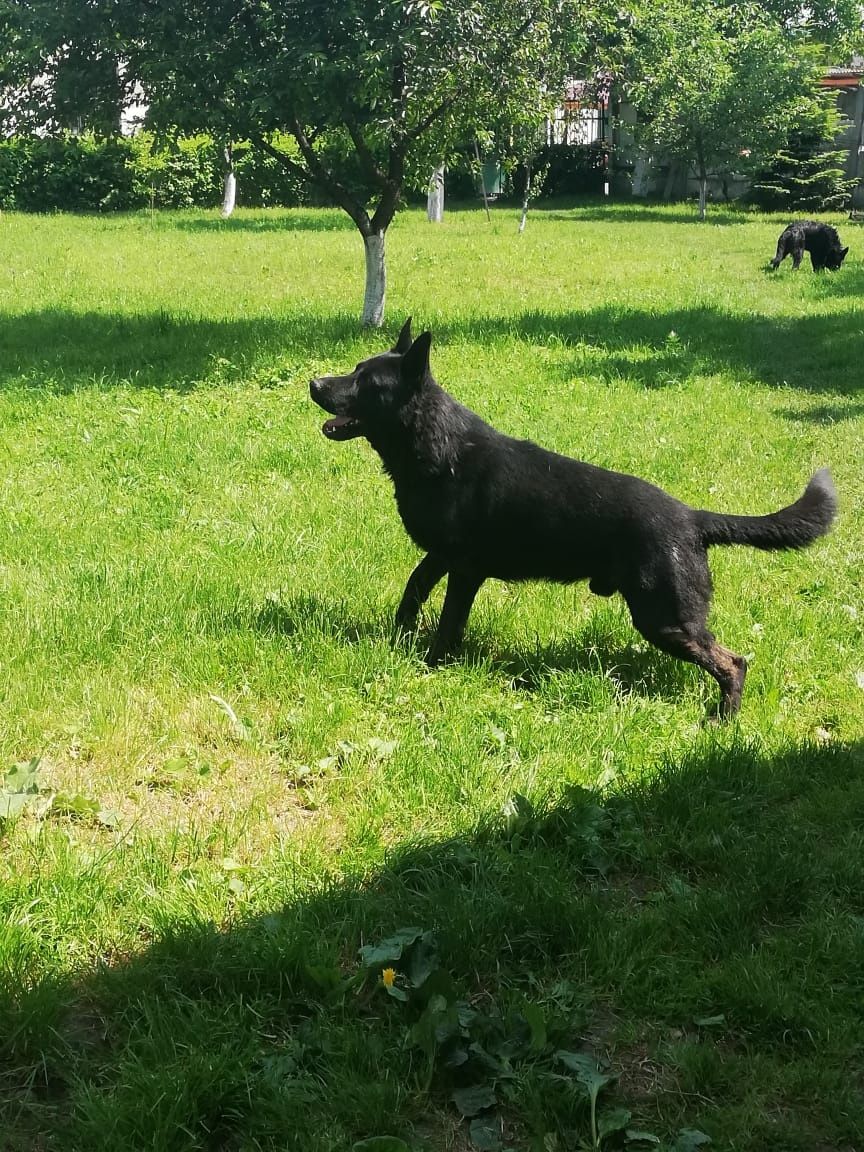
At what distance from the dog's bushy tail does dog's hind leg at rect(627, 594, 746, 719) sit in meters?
0.38

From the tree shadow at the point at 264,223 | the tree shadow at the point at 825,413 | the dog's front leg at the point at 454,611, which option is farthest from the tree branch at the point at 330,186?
the tree shadow at the point at 264,223

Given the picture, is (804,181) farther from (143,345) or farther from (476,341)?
(143,345)

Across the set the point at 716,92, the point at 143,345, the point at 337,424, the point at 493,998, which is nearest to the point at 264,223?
the point at 716,92

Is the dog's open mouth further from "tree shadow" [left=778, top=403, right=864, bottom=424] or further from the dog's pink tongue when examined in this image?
"tree shadow" [left=778, top=403, right=864, bottom=424]

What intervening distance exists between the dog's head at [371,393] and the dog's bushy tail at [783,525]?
1.39 m

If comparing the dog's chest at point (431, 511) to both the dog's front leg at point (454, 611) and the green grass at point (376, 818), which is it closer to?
the dog's front leg at point (454, 611)

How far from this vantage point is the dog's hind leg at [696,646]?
4164 mm

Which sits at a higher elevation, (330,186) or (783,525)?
(330,186)

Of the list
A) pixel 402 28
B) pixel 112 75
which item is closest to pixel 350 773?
pixel 402 28

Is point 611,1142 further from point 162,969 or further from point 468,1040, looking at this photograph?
point 162,969

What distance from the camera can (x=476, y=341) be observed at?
1156cm

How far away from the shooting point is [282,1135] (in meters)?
2.12

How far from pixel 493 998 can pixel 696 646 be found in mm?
→ 2031

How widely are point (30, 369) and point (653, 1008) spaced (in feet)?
31.2
